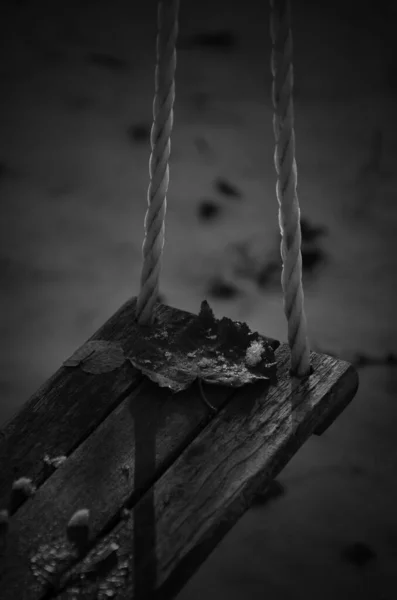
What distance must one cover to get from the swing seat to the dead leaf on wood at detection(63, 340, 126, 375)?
0.02m

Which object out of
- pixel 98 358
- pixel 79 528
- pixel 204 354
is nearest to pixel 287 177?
pixel 204 354

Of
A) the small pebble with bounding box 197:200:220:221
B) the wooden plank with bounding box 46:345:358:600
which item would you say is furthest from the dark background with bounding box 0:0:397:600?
the wooden plank with bounding box 46:345:358:600

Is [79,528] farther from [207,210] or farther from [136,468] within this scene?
[207,210]

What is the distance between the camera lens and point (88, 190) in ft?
7.75

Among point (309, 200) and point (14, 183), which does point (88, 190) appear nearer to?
point (14, 183)

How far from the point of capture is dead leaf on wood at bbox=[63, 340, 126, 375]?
1097mm

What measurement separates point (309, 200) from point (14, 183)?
1.17 metres

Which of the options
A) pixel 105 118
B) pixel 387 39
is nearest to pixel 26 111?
pixel 105 118

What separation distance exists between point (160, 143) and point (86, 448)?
21.5 inches

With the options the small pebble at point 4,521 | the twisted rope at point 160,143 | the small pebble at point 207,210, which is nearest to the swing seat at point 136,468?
the small pebble at point 4,521

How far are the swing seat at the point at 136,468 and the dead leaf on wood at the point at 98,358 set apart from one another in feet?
0.05

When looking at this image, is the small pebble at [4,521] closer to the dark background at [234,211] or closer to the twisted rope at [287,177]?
the twisted rope at [287,177]

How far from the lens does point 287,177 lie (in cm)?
99

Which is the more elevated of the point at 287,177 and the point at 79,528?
the point at 287,177
